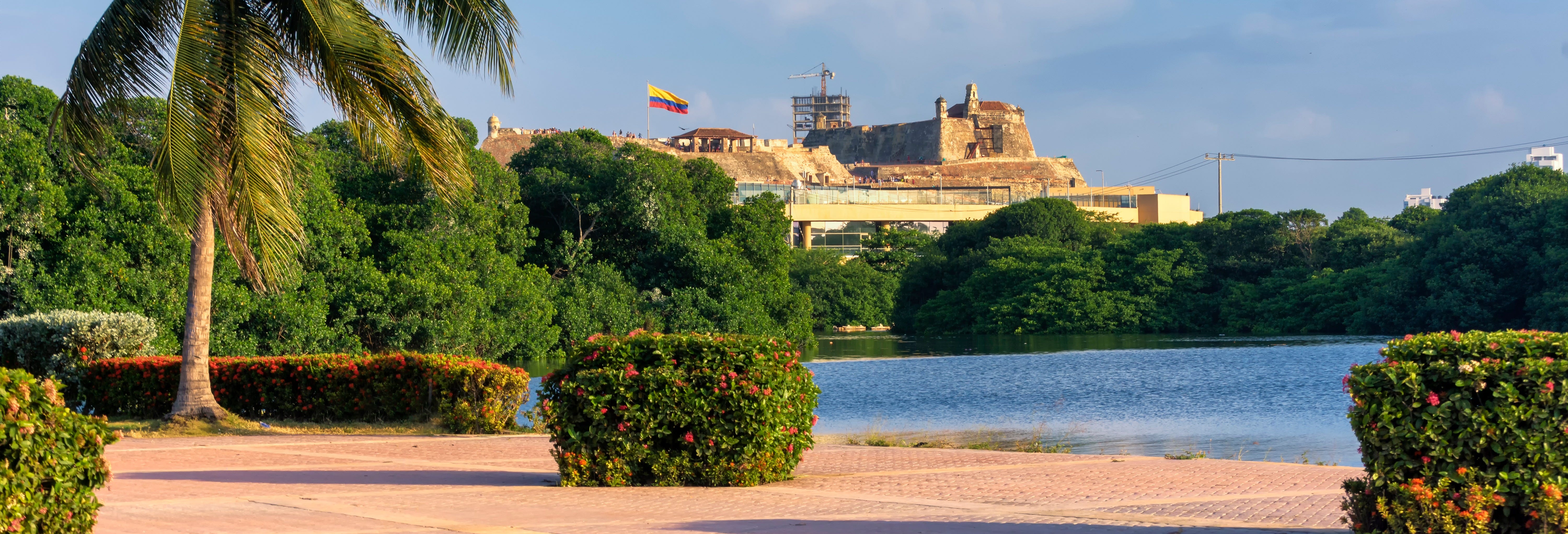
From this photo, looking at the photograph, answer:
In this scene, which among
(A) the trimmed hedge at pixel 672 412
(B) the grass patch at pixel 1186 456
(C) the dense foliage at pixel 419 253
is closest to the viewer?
(A) the trimmed hedge at pixel 672 412

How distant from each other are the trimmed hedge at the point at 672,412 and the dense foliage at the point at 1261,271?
4456cm

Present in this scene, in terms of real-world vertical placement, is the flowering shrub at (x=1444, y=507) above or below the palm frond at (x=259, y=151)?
below

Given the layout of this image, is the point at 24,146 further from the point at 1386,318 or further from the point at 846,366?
the point at 1386,318

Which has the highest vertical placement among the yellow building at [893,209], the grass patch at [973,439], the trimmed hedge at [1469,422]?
the yellow building at [893,209]

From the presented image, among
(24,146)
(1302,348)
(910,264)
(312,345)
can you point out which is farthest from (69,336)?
(910,264)

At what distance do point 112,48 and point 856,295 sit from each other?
5593cm

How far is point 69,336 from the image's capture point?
17.2 m

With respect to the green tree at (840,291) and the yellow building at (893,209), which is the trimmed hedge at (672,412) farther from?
the yellow building at (893,209)

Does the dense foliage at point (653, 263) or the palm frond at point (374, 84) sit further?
the dense foliage at point (653, 263)

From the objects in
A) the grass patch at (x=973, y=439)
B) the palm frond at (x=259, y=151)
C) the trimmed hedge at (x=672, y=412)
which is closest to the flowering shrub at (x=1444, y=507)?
the trimmed hedge at (x=672, y=412)

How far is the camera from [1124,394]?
86.2ft

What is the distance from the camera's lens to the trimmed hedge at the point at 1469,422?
5.20 m

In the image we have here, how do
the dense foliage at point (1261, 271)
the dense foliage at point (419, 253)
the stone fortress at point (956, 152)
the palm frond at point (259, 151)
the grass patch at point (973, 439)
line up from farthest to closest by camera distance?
the stone fortress at point (956, 152)
the dense foliage at point (1261, 271)
the dense foliage at point (419, 253)
the grass patch at point (973, 439)
the palm frond at point (259, 151)

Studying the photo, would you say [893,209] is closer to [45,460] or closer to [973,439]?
[973,439]
